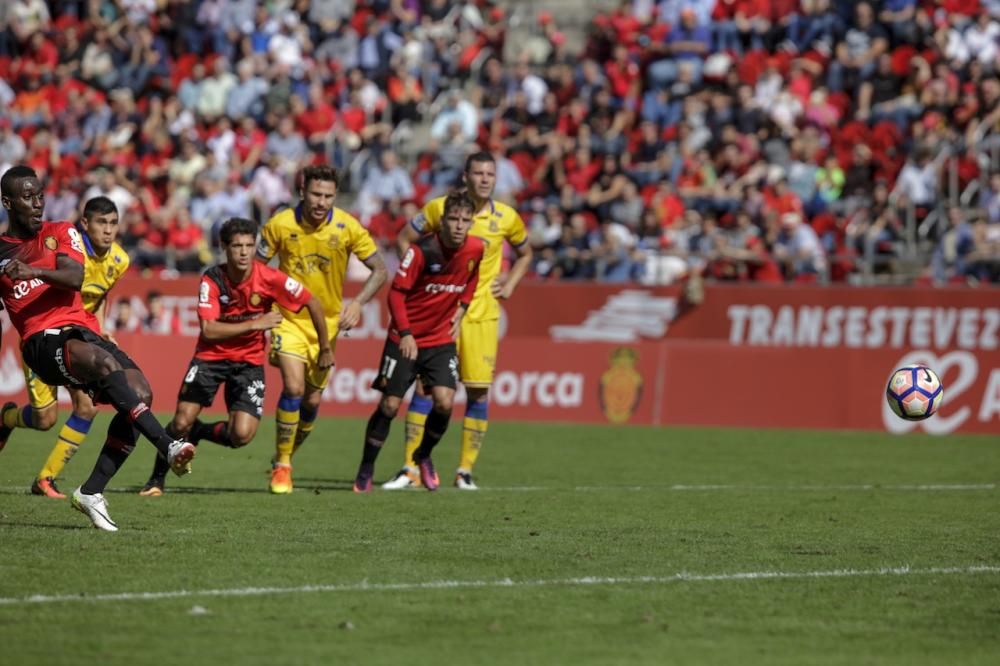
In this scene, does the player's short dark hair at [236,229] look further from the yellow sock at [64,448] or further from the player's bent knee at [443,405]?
the player's bent knee at [443,405]

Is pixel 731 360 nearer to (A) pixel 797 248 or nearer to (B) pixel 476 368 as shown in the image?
(A) pixel 797 248

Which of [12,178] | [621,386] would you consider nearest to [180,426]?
[12,178]

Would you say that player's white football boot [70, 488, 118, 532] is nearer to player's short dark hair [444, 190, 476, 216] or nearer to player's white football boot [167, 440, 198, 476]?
player's white football boot [167, 440, 198, 476]

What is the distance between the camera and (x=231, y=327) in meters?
12.4

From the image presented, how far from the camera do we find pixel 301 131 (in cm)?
3012

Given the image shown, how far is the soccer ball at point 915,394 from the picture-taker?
1341 centimetres

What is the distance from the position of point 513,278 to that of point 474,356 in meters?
0.77

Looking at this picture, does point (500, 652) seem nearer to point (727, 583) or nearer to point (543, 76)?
point (727, 583)

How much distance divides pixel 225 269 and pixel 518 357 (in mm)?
10365

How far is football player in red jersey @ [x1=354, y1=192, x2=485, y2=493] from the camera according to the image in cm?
1377

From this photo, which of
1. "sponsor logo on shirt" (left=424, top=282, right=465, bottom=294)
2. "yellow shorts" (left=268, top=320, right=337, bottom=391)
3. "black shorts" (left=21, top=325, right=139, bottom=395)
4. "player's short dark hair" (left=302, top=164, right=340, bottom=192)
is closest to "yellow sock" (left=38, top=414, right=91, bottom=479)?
"yellow shorts" (left=268, top=320, right=337, bottom=391)

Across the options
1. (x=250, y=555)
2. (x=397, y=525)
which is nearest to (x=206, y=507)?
(x=397, y=525)

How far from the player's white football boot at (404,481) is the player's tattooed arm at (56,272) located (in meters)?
4.45

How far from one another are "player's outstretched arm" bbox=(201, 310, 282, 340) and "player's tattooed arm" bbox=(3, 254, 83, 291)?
168 centimetres
